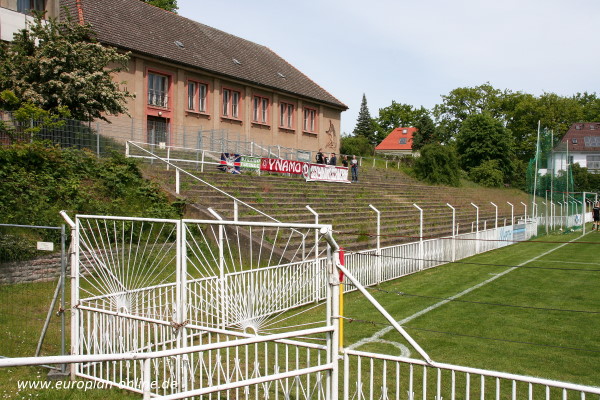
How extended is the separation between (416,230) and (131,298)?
16823 millimetres

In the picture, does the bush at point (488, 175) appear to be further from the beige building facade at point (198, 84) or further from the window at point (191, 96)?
the window at point (191, 96)

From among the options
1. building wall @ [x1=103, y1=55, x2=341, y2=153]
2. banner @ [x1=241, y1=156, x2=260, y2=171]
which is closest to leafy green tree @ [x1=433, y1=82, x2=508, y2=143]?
building wall @ [x1=103, y1=55, x2=341, y2=153]

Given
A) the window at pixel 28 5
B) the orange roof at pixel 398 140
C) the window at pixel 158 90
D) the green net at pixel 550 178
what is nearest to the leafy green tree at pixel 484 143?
the orange roof at pixel 398 140

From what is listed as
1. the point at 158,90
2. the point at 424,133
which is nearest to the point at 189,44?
the point at 158,90

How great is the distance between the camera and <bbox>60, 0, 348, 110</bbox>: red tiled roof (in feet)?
91.6

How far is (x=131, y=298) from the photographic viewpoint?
7605mm

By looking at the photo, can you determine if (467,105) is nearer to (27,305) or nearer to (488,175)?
(488,175)

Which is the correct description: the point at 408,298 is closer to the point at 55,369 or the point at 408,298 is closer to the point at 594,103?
the point at 55,369

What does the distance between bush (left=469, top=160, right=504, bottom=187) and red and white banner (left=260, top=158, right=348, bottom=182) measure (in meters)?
32.8

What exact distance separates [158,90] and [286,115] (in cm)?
1213

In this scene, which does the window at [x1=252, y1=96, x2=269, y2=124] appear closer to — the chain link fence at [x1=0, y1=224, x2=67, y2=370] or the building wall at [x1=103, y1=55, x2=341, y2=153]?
the building wall at [x1=103, y1=55, x2=341, y2=153]

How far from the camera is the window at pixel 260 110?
36750 mm

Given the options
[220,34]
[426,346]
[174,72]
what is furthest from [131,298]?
[220,34]

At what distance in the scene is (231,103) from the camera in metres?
34.6
